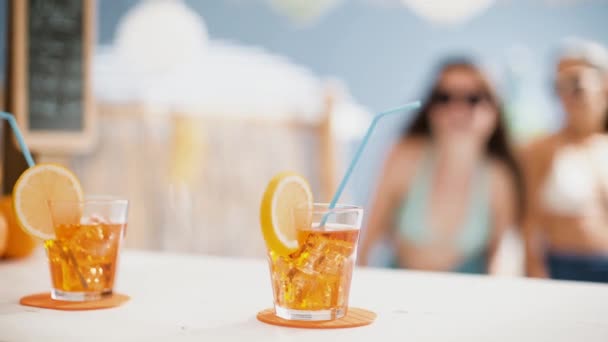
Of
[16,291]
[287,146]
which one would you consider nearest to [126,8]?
[287,146]

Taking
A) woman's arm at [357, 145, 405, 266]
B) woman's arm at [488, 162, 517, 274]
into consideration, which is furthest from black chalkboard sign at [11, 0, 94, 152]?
woman's arm at [488, 162, 517, 274]

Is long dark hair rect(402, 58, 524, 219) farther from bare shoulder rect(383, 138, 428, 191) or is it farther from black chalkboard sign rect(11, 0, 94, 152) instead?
black chalkboard sign rect(11, 0, 94, 152)

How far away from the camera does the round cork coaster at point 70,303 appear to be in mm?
960

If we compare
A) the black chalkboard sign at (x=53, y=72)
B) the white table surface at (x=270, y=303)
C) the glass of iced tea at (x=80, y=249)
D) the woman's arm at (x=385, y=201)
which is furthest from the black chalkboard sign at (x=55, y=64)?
the woman's arm at (x=385, y=201)

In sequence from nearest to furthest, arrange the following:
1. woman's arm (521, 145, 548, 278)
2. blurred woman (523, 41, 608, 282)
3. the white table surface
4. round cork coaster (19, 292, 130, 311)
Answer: the white table surface, round cork coaster (19, 292, 130, 311), blurred woman (523, 41, 608, 282), woman's arm (521, 145, 548, 278)

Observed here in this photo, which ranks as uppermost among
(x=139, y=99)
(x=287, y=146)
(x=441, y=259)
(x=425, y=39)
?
(x=425, y=39)

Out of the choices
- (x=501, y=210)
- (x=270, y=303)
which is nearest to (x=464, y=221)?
(x=501, y=210)

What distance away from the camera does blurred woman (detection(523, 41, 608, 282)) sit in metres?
3.38

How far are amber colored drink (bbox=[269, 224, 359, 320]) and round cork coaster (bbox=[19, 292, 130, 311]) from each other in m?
0.25

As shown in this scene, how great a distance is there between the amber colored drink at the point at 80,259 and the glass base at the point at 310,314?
290mm

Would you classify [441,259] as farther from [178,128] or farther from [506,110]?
[178,128]

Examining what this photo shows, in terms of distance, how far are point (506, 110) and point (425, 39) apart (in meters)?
0.59

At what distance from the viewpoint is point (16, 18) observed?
Result: 7.48ft

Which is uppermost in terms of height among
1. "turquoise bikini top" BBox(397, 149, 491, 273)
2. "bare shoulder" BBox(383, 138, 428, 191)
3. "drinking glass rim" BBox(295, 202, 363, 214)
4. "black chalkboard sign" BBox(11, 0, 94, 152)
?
"black chalkboard sign" BBox(11, 0, 94, 152)
